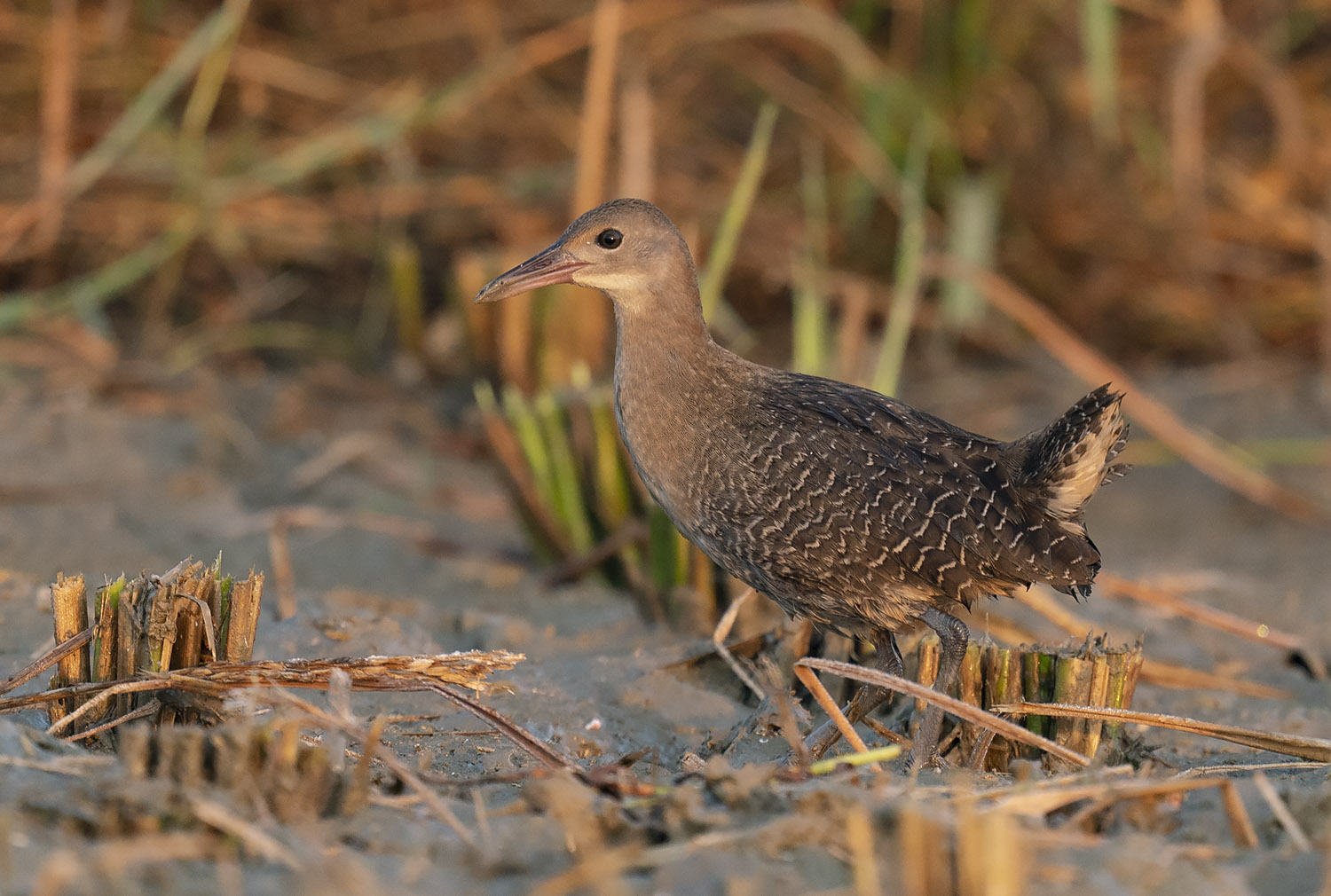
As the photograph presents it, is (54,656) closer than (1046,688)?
Yes

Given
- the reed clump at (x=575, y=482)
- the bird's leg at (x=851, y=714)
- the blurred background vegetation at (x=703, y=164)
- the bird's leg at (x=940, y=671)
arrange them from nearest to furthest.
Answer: the bird's leg at (x=940, y=671) → the bird's leg at (x=851, y=714) → the reed clump at (x=575, y=482) → the blurred background vegetation at (x=703, y=164)

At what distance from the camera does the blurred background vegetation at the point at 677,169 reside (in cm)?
723

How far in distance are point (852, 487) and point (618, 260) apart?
95 cm

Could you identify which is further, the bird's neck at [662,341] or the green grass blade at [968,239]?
the green grass blade at [968,239]

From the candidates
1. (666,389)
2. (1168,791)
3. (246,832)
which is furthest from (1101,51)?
(246,832)

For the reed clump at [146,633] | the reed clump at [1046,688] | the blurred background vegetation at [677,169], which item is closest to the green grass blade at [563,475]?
the blurred background vegetation at [677,169]

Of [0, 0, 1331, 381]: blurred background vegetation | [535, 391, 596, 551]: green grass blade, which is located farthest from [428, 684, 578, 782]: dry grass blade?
[0, 0, 1331, 381]: blurred background vegetation

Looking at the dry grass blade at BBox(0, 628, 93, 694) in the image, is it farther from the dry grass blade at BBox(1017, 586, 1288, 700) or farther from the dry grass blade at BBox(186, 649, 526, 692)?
the dry grass blade at BBox(1017, 586, 1288, 700)

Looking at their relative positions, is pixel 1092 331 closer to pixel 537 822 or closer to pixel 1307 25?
pixel 1307 25

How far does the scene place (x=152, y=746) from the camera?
256 cm

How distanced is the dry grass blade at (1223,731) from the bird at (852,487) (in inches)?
12.1

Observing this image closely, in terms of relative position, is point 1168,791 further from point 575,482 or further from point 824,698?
point 575,482

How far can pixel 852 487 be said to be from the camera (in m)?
3.77

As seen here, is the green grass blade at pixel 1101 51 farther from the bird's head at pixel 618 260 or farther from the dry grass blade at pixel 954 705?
the dry grass blade at pixel 954 705
